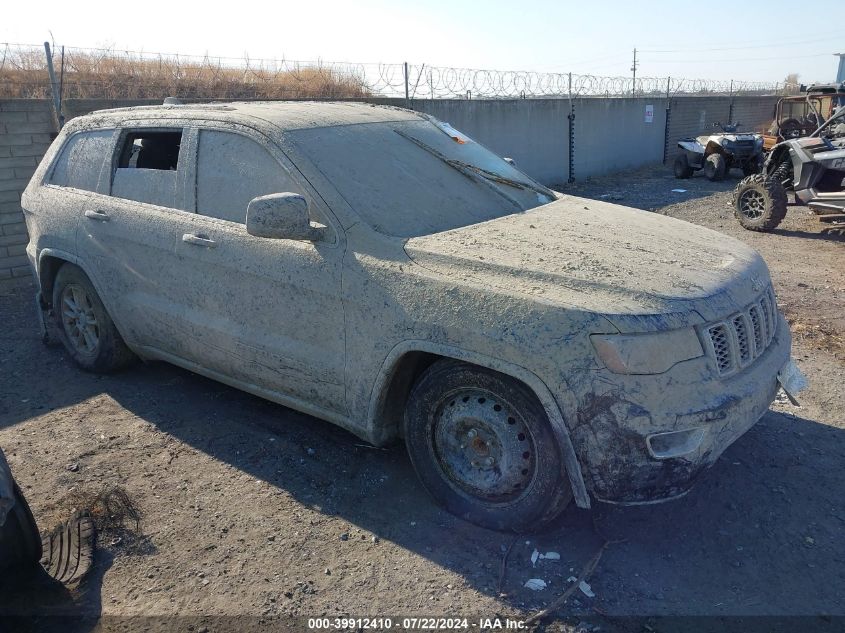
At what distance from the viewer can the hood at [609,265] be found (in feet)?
9.38

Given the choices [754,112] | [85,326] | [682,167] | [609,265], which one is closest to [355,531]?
[609,265]

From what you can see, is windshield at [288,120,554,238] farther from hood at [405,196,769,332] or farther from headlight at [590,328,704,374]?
headlight at [590,328,704,374]

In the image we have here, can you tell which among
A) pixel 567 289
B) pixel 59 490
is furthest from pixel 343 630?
pixel 59 490

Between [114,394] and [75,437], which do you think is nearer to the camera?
[75,437]

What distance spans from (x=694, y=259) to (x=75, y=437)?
11.8 feet

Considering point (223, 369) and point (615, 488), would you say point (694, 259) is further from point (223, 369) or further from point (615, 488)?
point (223, 369)

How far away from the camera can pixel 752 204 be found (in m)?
10.6

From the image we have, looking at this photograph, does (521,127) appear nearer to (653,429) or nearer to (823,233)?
(823,233)

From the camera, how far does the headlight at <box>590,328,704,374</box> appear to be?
8.99ft

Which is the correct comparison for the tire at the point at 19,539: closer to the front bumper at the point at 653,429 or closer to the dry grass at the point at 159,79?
the front bumper at the point at 653,429

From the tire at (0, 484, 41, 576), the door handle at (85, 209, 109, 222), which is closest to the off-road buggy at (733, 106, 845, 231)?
the door handle at (85, 209, 109, 222)

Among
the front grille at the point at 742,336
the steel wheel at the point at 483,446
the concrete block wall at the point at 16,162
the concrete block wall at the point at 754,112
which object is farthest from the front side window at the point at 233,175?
the concrete block wall at the point at 754,112

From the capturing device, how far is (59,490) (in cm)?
371

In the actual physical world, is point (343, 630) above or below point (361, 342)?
below
